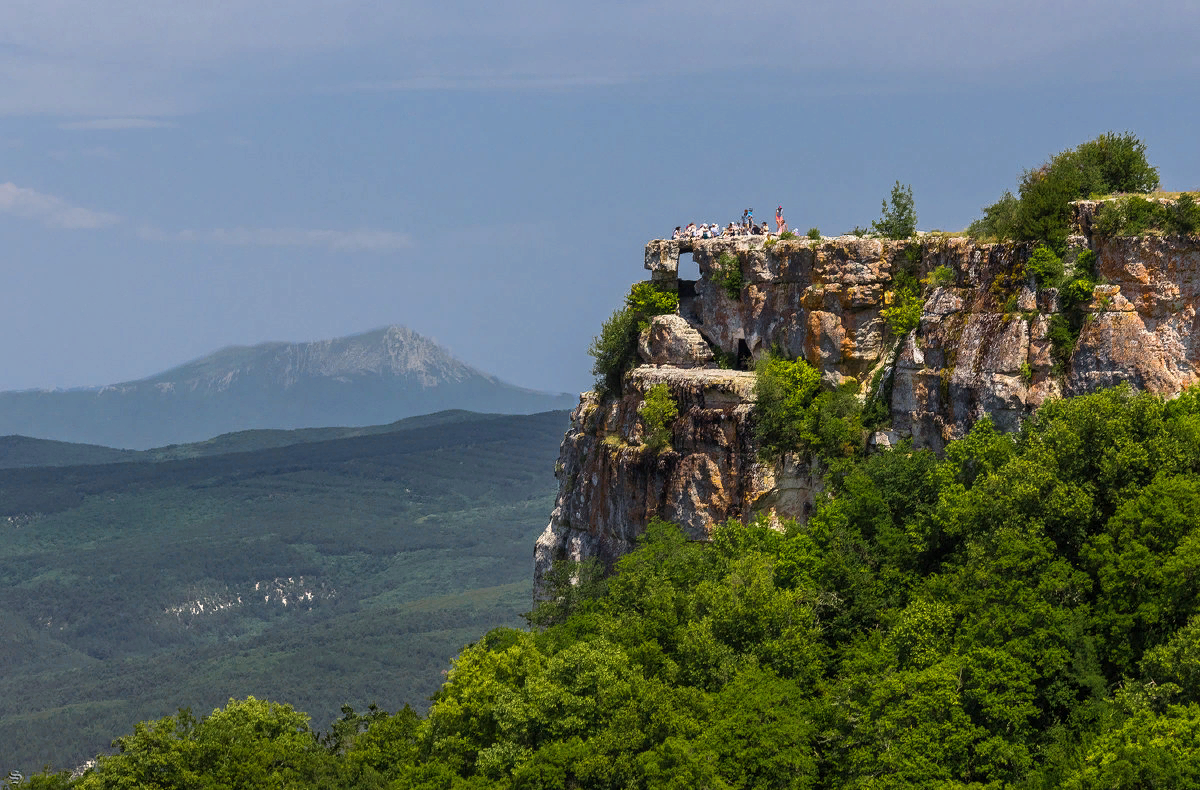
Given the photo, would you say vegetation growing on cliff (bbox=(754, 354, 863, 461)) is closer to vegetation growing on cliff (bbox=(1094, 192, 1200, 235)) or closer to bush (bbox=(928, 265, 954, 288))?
bush (bbox=(928, 265, 954, 288))

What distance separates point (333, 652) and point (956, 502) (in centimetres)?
16327

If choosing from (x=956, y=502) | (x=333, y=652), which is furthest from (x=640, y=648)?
(x=333, y=652)

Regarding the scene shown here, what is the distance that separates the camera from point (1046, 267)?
4859 centimetres

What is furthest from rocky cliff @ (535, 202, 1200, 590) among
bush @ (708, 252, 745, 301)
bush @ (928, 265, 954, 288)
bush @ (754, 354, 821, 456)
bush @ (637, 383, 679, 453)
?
bush @ (754, 354, 821, 456)

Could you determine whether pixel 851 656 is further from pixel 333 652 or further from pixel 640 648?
pixel 333 652

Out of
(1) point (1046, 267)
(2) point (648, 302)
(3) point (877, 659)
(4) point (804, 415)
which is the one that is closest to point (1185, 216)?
(1) point (1046, 267)

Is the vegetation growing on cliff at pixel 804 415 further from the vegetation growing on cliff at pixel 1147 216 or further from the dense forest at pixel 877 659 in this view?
the vegetation growing on cliff at pixel 1147 216

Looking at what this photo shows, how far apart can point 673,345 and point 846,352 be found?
9.16m

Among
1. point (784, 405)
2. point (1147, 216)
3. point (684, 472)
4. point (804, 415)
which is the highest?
point (1147, 216)

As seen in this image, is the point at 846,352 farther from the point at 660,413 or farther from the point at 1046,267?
the point at 1046,267

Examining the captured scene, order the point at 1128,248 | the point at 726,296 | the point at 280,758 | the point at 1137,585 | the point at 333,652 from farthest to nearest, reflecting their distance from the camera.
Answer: the point at 333,652
the point at 726,296
the point at 280,758
the point at 1128,248
the point at 1137,585

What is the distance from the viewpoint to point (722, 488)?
191 ft

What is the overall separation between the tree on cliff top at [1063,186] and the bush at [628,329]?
53.9ft

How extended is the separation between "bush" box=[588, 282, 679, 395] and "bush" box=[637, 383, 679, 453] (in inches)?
245
